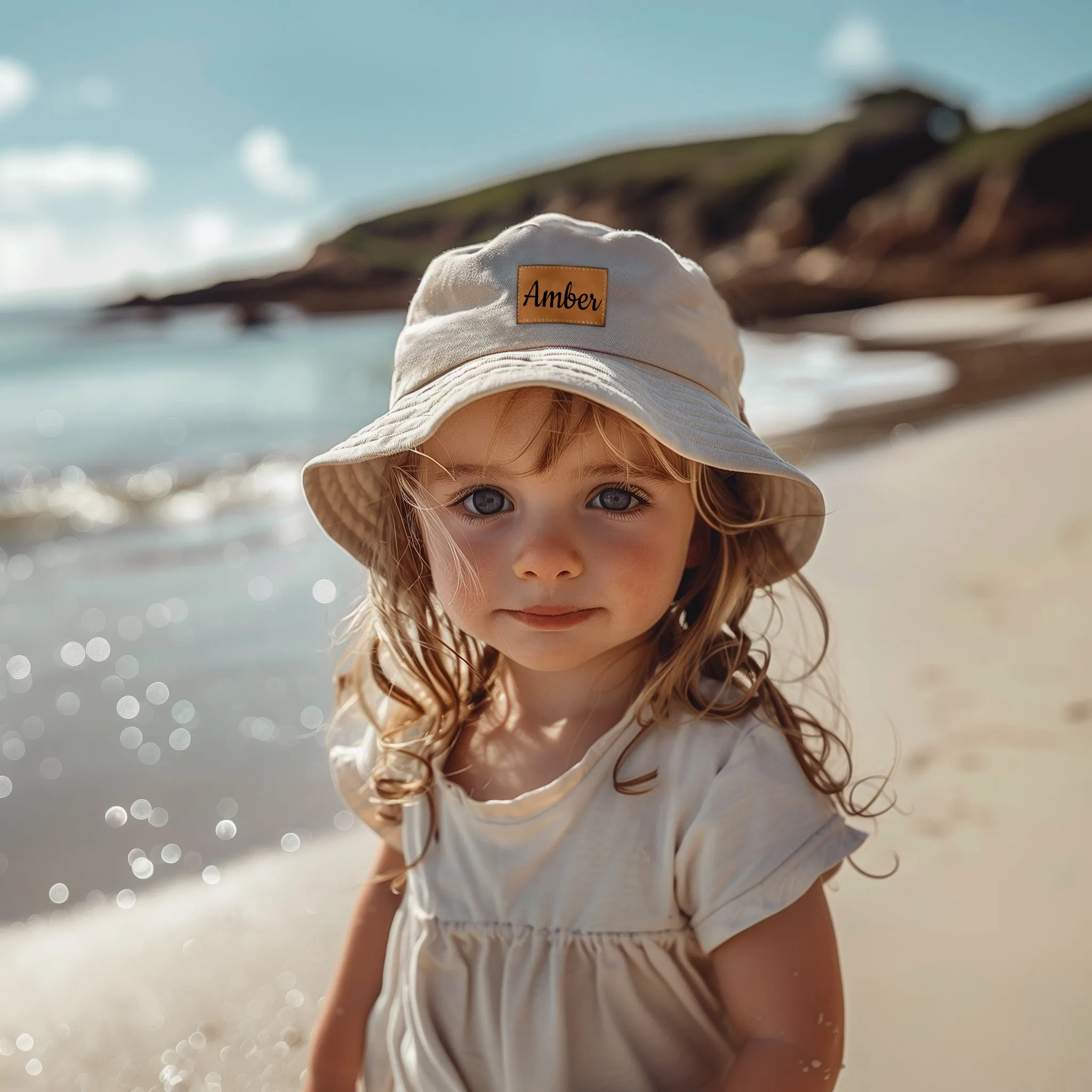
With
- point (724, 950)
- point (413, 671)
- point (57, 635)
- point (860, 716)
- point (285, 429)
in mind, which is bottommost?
point (285, 429)

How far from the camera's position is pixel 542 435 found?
1260mm

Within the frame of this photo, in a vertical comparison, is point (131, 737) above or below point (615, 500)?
below

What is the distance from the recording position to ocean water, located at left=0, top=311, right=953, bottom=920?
8.41ft

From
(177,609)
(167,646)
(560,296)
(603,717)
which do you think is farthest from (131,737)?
(560,296)

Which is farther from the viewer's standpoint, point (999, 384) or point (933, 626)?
point (999, 384)

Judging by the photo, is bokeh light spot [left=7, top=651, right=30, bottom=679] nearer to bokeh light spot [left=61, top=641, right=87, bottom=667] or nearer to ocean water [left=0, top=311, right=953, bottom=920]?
ocean water [left=0, top=311, right=953, bottom=920]

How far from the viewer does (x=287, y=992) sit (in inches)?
79.2

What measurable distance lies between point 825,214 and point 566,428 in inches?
1590

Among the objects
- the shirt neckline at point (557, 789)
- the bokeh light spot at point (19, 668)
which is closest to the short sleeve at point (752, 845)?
the shirt neckline at point (557, 789)

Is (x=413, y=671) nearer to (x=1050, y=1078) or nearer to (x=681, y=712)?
(x=681, y=712)

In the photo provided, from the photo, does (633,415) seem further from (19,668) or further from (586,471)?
(19,668)

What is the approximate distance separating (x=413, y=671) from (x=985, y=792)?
57.1 inches

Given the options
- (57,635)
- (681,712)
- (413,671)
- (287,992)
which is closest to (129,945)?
(287,992)

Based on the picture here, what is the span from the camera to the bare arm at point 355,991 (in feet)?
4.96
